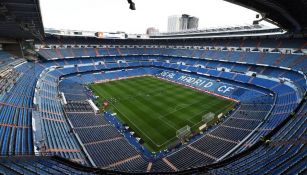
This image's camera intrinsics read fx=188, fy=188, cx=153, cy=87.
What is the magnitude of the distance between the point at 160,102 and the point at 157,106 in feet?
6.85

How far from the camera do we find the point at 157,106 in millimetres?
34625

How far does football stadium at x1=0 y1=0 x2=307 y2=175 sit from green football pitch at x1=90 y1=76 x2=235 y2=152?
0.68 ft

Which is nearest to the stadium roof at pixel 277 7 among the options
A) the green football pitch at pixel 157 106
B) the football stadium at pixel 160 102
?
the football stadium at pixel 160 102

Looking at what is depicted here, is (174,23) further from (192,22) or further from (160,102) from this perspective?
(160,102)

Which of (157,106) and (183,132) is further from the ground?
(183,132)

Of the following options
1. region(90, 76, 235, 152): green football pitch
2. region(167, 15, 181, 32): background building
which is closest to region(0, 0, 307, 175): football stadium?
region(90, 76, 235, 152): green football pitch

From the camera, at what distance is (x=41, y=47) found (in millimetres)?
52250

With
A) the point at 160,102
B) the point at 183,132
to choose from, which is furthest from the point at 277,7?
the point at 160,102

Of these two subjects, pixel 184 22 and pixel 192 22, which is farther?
pixel 184 22

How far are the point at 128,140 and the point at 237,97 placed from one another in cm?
2434

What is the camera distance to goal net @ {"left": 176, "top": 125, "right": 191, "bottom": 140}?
24.5m

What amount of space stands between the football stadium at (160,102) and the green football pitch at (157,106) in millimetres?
208

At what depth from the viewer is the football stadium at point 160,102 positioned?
14.6 meters

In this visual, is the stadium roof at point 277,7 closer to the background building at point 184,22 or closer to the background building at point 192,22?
the background building at point 184,22
